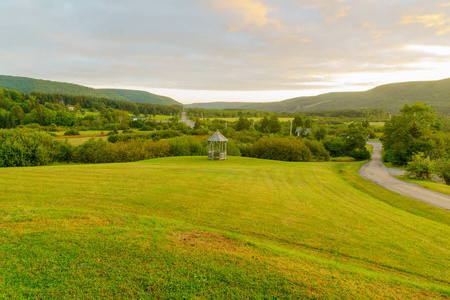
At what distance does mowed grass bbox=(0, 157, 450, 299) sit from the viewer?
3.48m

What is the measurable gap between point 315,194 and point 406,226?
13.2ft

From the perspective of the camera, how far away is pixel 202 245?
480 cm

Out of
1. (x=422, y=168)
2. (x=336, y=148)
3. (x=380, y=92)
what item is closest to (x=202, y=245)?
(x=422, y=168)

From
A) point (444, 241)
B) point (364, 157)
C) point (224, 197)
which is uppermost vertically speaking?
point (224, 197)

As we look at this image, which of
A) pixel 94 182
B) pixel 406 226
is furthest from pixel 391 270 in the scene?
pixel 94 182

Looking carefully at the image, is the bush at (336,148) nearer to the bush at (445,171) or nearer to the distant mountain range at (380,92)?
the bush at (445,171)

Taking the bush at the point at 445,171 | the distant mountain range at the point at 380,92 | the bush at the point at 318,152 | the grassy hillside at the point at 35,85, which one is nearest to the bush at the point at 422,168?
the bush at the point at 445,171

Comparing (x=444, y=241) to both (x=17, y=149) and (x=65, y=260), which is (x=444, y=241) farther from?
(x=17, y=149)

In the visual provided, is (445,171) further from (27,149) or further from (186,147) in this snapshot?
(27,149)

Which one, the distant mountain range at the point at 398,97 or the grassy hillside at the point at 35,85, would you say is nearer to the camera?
the distant mountain range at the point at 398,97

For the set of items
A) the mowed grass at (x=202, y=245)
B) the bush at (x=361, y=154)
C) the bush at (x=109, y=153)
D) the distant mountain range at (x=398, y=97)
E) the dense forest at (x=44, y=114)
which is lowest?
the bush at (x=361, y=154)

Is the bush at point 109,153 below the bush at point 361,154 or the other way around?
the other way around

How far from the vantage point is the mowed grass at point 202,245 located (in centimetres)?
348

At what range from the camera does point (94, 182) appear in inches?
401
